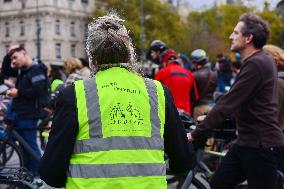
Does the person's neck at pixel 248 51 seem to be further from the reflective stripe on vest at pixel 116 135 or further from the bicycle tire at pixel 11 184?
the bicycle tire at pixel 11 184

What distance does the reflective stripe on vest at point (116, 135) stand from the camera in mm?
2770

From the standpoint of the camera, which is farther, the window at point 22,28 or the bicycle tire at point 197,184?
the window at point 22,28

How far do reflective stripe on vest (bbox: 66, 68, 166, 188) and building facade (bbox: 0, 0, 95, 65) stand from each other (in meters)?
71.6

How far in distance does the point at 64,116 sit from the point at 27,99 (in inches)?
202

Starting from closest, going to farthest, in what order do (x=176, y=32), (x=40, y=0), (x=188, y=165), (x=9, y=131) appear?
(x=188, y=165)
(x=9, y=131)
(x=176, y=32)
(x=40, y=0)

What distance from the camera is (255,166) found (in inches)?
168

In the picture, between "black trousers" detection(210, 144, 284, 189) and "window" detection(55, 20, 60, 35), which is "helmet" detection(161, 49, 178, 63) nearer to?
"black trousers" detection(210, 144, 284, 189)

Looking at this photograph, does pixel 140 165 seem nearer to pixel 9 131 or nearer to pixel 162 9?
pixel 9 131

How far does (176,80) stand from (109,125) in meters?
4.69

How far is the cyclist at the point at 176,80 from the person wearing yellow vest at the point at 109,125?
4.48 m

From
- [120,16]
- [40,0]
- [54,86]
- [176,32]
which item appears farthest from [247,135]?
[40,0]

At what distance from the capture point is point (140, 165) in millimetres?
2824

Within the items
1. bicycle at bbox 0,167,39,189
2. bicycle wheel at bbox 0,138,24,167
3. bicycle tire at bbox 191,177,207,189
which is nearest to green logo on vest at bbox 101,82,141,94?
bicycle at bbox 0,167,39,189

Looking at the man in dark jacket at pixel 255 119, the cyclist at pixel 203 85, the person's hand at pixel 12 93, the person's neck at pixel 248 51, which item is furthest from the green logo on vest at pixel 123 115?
the cyclist at pixel 203 85
